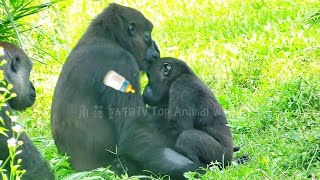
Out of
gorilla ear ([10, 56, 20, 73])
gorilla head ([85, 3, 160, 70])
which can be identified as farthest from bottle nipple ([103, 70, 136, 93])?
gorilla ear ([10, 56, 20, 73])

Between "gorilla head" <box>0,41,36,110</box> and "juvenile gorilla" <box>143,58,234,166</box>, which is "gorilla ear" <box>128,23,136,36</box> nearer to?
"juvenile gorilla" <box>143,58,234,166</box>

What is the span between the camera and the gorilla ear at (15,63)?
4691 mm

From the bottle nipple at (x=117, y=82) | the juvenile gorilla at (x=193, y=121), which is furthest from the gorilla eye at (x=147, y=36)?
the bottle nipple at (x=117, y=82)

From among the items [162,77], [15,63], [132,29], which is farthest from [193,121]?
[15,63]

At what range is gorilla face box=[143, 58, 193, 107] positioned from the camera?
567 centimetres

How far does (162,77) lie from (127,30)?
0.50 meters

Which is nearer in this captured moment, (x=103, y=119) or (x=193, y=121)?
(x=103, y=119)

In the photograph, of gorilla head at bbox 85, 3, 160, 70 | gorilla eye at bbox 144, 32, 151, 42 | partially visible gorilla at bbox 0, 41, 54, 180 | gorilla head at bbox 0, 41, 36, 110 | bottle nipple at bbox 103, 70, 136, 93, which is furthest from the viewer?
gorilla eye at bbox 144, 32, 151, 42

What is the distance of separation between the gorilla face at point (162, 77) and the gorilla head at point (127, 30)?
0.30 ft

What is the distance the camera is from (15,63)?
4.73m

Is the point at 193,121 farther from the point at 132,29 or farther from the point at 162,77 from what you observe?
the point at 132,29

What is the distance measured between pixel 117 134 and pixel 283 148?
1.22 m

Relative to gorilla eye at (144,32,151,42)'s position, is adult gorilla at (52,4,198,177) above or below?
below

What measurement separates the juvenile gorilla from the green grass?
276 mm
